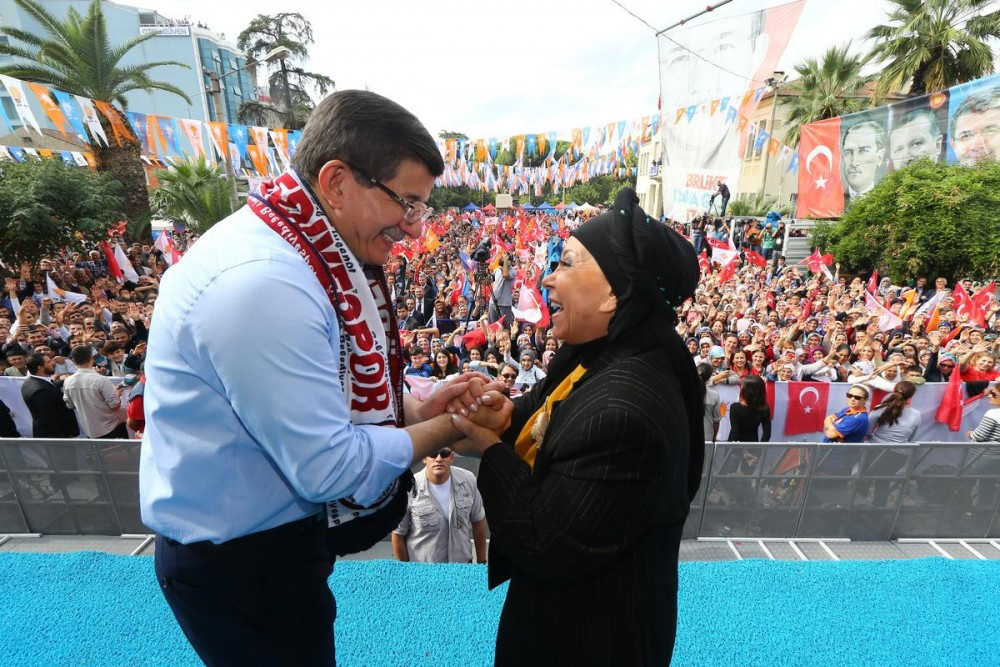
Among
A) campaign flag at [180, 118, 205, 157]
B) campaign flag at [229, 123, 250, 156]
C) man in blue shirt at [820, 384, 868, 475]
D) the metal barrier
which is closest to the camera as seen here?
the metal barrier

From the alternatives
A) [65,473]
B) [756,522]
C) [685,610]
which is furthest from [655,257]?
[65,473]

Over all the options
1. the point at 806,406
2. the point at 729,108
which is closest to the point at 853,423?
the point at 806,406

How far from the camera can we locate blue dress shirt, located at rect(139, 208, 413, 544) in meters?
0.99

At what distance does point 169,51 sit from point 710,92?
67.2m

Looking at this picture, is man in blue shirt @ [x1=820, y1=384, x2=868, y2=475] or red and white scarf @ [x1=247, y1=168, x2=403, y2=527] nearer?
red and white scarf @ [x1=247, y1=168, x2=403, y2=527]

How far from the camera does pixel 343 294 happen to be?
4.00ft

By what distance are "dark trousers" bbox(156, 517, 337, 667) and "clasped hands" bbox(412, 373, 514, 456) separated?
45 cm

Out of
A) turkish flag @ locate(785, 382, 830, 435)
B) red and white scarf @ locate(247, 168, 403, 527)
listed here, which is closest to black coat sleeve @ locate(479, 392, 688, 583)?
red and white scarf @ locate(247, 168, 403, 527)

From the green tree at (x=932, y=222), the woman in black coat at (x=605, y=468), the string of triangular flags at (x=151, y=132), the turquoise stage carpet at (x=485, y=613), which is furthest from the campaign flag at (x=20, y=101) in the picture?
the green tree at (x=932, y=222)

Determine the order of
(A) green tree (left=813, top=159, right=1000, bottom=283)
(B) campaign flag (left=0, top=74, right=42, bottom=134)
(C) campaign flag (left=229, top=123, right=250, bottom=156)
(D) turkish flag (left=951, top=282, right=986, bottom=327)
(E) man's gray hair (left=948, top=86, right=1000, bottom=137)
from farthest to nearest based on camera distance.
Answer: (C) campaign flag (left=229, top=123, right=250, bottom=156)
(A) green tree (left=813, top=159, right=1000, bottom=283)
(E) man's gray hair (left=948, top=86, right=1000, bottom=137)
(B) campaign flag (left=0, top=74, right=42, bottom=134)
(D) turkish flag (left=951, top=282, right=986, bottom=327)

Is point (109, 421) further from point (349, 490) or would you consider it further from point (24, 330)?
point (349, 490)

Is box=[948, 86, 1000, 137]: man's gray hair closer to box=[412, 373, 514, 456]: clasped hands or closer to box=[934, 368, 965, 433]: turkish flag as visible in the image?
box=[934, 368, 965, 433]: turkish flag

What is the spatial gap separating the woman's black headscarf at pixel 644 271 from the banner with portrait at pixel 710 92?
39.0 ft

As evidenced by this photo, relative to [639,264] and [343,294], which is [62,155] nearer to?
[343,294]
